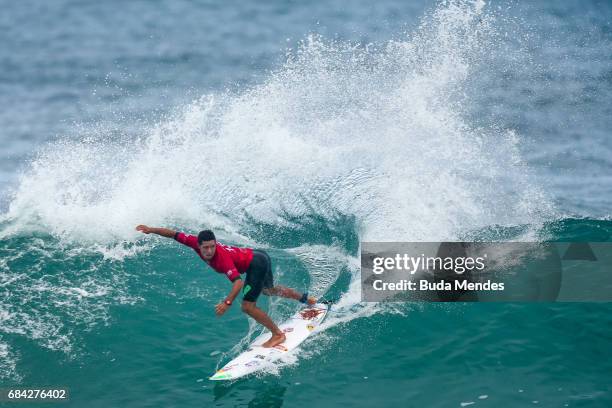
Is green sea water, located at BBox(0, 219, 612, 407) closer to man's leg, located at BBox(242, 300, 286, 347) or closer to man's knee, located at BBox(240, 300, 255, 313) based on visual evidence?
man's leg, located at BBox(242, 300, 286, 347)

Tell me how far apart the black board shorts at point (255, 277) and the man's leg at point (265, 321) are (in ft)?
0.30

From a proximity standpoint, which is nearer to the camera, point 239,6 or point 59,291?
point 59,291

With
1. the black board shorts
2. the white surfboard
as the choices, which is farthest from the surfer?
the white surfboard

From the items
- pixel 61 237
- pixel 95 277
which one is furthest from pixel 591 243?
pixel 61 237

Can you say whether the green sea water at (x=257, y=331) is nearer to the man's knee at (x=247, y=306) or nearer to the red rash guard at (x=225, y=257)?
the man's knee at (x=247, y=306)

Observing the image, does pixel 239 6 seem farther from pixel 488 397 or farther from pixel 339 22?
pixel 488 397

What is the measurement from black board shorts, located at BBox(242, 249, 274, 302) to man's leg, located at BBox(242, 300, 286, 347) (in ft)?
0.30

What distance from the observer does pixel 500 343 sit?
902cm

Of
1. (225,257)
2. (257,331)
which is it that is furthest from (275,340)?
(225,257)

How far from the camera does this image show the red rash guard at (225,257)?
8.24m

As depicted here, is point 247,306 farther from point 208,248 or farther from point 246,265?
point 208,248

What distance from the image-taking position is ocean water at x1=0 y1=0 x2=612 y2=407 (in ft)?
27.7

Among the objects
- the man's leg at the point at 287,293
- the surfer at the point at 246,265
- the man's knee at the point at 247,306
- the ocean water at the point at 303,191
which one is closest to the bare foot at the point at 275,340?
the surfer at the point at 246,265

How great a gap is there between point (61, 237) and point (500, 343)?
7855 millimetres
